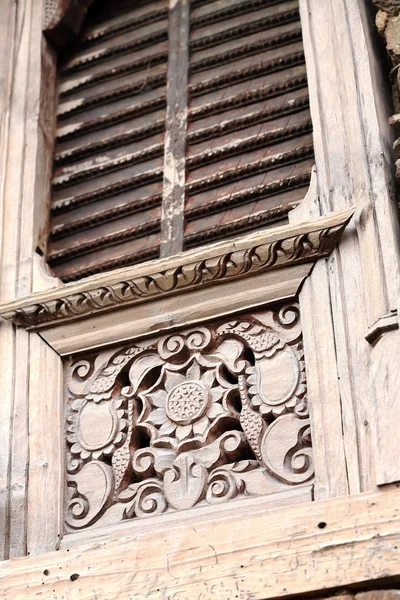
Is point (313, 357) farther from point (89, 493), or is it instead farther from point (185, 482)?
point (89, 493)

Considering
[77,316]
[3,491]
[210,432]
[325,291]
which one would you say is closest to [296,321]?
[325,291]

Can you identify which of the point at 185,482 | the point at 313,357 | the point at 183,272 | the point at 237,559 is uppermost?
the point at 183,272

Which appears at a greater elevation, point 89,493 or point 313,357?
point 313,357

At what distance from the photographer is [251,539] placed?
11.9 feet

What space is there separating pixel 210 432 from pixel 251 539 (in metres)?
0.59

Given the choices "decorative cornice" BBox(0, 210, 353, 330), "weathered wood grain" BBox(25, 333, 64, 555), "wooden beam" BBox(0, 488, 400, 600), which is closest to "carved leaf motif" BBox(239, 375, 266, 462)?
"wooden beam" BBox(0, 488, 400, 600)

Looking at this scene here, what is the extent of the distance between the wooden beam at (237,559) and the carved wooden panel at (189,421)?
0.27 metres

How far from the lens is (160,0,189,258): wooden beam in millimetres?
4867

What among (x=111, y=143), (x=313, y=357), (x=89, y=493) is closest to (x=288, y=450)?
(x=313, y=357)

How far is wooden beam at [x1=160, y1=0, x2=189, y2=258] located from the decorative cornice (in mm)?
360

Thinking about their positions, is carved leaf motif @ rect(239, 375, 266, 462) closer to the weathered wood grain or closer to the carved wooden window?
the weathered wood grain

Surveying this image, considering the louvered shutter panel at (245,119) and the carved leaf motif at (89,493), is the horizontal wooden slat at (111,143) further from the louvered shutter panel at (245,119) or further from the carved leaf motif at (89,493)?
the carved leaf motif at (89,493)

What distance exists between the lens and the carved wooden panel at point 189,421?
13.3 ft

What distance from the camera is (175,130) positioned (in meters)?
5.18
